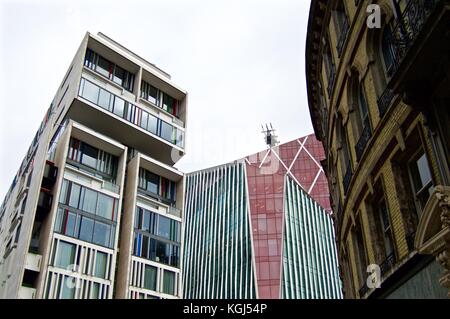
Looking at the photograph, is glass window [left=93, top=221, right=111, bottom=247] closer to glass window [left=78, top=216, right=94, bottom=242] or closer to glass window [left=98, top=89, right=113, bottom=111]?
glass window [left=78, top=216, right=94, bottom=242]

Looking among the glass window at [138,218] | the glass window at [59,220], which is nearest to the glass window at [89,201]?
the glass window at [59,220]

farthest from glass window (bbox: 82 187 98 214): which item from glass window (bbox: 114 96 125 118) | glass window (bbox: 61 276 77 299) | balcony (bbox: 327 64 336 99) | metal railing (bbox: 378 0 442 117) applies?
metal railing (bbox: 378 0 442 117)

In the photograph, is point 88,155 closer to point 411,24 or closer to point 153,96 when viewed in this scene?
point 153,96

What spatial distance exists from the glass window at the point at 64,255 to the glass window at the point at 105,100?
1351 cm

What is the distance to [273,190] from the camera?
78438 mm

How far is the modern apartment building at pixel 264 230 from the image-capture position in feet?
233

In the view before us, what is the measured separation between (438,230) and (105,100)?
37.0 m

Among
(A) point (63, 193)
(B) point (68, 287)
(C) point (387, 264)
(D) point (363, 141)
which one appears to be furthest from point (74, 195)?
(C) point (387, 264)

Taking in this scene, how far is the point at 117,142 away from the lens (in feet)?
136

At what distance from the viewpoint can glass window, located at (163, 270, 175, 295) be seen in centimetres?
3859

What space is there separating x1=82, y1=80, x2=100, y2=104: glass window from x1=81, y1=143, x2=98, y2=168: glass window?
4.19 metres

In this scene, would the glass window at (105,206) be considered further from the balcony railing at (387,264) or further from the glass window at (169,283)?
the balcony railing at (387,264)
